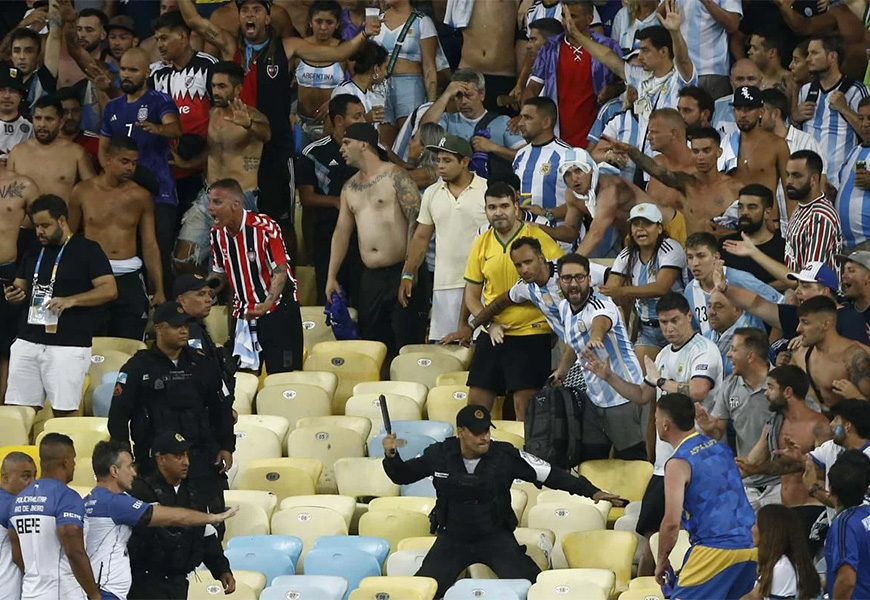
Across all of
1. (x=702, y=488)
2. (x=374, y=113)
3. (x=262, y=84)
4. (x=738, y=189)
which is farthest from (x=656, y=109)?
(x=702, y=488)

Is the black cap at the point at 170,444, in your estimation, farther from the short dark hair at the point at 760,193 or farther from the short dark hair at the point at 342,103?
the short dark hair at the point at 342,103

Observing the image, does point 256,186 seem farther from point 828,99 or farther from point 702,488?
point 702,488

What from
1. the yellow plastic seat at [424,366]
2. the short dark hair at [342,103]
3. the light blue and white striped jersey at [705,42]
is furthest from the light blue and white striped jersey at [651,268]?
the short dark hair at [342,103]

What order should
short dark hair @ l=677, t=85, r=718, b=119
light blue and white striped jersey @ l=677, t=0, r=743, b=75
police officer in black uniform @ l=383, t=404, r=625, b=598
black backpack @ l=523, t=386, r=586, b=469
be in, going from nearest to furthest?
1. police officer in black uniform @ l=383, t=404, r=625, b=598
2. black backpack @ l=523, t=386, r=586, b=469
3. short dark hair @ l=677, t=85, r=718, b=119
4. light blue and white striped jersey @ l=677, t=0, r=743, b=75

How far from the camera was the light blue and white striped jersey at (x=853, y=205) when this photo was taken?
12.0 metres

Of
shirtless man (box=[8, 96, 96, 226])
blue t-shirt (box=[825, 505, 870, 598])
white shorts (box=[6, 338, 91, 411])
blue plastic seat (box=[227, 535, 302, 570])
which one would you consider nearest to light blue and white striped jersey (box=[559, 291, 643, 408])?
blue plastic seat (box=[227, 535, 302, 570])

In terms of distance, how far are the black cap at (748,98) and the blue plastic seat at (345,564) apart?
400cm

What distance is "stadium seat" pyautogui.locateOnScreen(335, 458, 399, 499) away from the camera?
36.4ft

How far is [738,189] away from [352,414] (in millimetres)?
2761

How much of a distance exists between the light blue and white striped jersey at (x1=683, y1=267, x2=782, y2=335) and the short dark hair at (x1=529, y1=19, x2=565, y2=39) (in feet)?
10.3

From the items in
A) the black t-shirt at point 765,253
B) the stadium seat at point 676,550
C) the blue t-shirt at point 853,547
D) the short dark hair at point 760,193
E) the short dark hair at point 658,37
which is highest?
the short dark hair at point 658,37

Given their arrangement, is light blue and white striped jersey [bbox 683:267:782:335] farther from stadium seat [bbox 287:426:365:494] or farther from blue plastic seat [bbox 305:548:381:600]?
blue plastic seat [bbox 305:548:381:600]

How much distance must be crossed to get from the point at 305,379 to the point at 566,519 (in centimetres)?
254

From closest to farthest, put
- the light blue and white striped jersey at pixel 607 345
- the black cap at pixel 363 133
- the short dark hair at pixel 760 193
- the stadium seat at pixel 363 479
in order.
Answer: the light blue and white striped jersey at pixel 607 345 < the stadium seat at pixel 363 479 < the short dark hair at pixel 760 193 < the black cap at pixel 363 133
